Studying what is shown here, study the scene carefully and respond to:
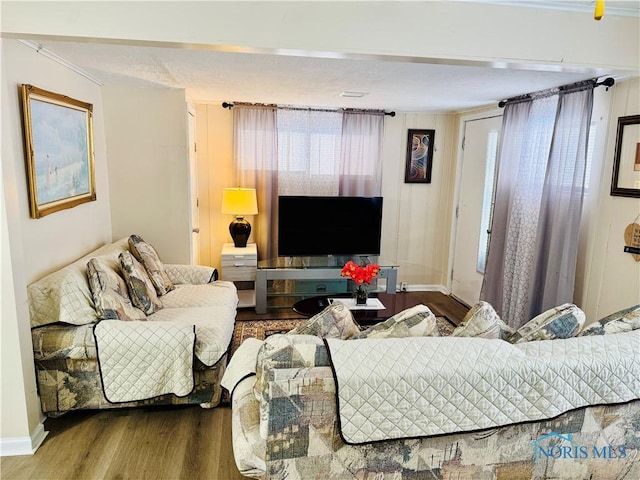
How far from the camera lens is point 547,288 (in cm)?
321

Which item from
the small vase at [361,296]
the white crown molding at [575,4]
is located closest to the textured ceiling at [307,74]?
the white crown molding at [575,4]

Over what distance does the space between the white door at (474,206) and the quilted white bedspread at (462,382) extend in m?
2.94

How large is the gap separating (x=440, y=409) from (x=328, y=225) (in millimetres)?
3210

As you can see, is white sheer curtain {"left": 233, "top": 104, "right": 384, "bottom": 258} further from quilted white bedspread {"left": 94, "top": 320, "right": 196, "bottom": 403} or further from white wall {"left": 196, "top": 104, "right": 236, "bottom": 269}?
quilted white bedspread {"left": 94, "top": 320, "right": 196, "bottom": 403}

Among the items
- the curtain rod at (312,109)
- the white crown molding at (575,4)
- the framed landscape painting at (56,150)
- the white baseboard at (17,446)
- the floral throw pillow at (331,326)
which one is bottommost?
the white baseboard at (17,446)

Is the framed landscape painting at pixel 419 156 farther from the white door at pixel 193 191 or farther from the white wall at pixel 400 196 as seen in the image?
the white door at pixel 193 191

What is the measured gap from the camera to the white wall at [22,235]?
2012 millimetres

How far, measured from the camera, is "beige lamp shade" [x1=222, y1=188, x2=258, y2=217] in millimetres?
4344

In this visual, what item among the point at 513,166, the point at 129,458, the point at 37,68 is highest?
the point at 37,68

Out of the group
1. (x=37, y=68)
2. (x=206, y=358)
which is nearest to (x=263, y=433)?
(x=206, y=358)

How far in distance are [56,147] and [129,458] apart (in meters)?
2.00

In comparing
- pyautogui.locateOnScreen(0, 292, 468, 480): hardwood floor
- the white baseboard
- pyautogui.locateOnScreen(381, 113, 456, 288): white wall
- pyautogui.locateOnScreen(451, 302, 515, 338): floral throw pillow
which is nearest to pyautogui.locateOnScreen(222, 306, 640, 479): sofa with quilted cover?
pyautogui.locateOnScreen(451, 302, 515, 338): floral throw pillow

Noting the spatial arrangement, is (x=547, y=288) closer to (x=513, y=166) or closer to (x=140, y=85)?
(x=513, y=166)

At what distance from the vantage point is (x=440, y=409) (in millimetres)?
1489
